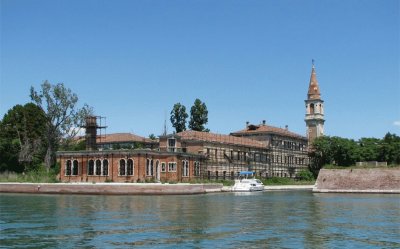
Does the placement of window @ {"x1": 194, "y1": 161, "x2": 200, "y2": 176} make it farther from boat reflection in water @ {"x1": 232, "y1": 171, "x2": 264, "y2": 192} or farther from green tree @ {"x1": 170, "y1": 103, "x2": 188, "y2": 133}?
green tree @ {"x1": 170, "y1": 103, "x2": 188, "y2": 133}

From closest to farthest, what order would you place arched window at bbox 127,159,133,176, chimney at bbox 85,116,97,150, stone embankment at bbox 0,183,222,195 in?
stone embankment at bbox 0,183,222,195 → arched window at bbox 127,159,133,176 → chimney at bbox 85,116,97,150

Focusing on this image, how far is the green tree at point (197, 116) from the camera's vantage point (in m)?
101

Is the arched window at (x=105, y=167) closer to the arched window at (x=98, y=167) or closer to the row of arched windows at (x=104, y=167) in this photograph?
the row of arched windows at (x=104, y=167)

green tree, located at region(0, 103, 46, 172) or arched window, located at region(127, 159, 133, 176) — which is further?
green tree, located at region(0, 103, 46, 172)

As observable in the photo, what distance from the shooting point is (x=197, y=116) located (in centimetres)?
10119

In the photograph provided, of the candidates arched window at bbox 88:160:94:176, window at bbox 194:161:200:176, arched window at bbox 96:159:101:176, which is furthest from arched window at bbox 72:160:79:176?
window at bbox 194:161:200:176

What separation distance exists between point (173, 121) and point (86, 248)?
260 ft

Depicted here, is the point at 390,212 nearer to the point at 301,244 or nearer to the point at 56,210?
the point at 301,244

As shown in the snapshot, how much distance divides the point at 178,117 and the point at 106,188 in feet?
129

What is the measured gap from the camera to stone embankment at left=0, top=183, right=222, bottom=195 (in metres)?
62.4

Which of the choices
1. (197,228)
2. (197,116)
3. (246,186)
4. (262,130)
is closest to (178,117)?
(197,116)

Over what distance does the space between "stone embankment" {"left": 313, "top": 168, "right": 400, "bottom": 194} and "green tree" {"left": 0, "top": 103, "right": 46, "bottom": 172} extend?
133 feet

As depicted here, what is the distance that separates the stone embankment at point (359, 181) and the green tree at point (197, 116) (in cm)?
2916

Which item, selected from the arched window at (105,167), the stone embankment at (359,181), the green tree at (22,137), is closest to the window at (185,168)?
the arched window at (105,167)
